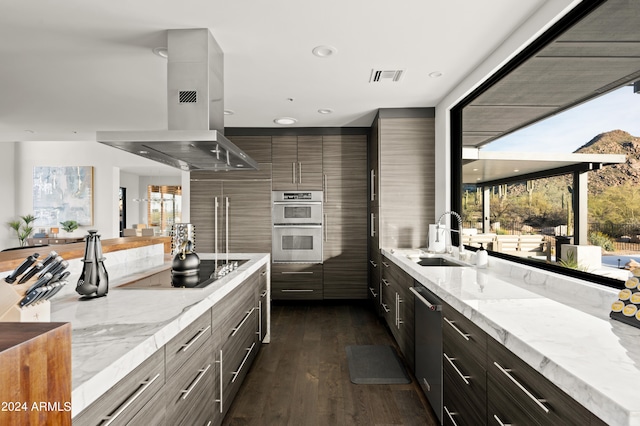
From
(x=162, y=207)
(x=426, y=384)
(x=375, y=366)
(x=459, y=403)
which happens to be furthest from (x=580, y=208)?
(x=162, y=207)

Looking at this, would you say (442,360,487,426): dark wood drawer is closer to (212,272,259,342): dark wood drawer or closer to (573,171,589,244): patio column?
(573,171,589,244): patio column

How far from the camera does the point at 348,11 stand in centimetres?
213

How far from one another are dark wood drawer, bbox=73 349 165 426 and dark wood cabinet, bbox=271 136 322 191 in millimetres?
3834

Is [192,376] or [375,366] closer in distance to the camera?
[192,376]

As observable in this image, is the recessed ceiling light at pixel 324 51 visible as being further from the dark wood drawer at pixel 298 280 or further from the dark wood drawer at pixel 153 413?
the dark wood drawer at pixel 298 280

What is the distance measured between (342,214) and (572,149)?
3.21m

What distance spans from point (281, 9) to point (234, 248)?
3.42m

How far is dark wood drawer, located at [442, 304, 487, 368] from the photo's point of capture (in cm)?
144

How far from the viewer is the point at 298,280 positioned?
194 inches

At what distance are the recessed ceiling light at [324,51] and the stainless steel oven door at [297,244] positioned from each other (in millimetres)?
2623

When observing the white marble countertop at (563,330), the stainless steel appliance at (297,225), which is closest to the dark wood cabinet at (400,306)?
the white marble countertop at (563,330)

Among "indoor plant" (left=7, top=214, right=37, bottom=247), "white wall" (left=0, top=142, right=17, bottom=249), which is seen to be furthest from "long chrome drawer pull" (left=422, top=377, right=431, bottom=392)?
"white wall" (left=0, top=142, right=17, bottom=249)

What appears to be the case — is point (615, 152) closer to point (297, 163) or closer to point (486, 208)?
point (486, 208)

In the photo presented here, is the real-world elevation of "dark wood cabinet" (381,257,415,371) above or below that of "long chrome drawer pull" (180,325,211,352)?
below
